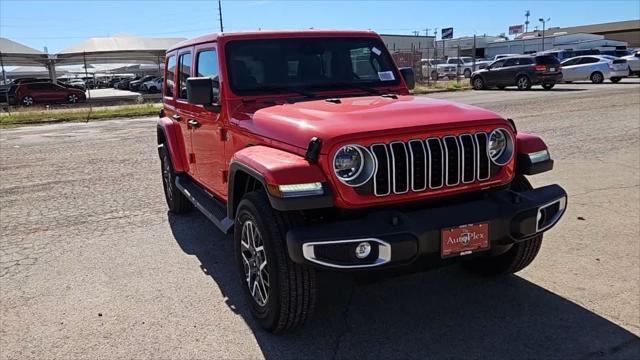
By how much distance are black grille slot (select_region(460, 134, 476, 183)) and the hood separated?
0.10 m

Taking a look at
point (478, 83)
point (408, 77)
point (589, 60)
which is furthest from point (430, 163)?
point (589, 60)

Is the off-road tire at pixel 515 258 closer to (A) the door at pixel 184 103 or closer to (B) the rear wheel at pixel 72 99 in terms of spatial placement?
(A) the door at pixel 184 103

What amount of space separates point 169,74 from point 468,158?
4.23 meters

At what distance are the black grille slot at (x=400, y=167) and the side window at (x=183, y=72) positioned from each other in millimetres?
2942

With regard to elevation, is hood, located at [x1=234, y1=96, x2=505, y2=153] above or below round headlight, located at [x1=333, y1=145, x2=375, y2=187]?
above

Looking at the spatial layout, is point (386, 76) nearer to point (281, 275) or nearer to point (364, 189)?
point (364, 189)

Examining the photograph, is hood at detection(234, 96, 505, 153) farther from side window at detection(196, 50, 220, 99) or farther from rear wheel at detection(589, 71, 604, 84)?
rear wheel at detection(589, 71, 604, 84)

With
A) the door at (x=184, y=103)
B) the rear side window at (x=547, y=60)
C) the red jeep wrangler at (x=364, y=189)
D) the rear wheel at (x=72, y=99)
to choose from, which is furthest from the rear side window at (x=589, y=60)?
the rear wheel at (x=72, y=99)

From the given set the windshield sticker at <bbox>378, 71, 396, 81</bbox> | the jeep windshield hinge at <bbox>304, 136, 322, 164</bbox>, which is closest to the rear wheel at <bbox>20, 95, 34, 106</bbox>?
the windshield sticker at <bbox>378, 71, 396, 81</bbox>

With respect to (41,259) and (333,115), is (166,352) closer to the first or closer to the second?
(333,115)

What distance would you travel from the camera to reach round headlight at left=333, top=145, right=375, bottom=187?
312 centimetres

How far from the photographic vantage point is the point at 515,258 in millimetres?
3969

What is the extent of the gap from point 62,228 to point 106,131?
35.7ft

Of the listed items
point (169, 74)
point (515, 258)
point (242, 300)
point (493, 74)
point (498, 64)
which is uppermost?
point (498, 64)
